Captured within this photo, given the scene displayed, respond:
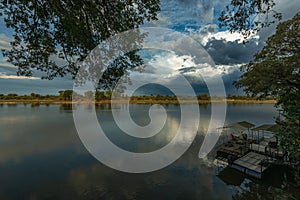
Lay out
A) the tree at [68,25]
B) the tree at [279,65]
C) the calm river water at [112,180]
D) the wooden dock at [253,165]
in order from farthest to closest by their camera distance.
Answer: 1. the wooden dock at [253,165]
2. the calm river water at [112,180]
3. the tree at [279,65]
4. the tree at [68,25]

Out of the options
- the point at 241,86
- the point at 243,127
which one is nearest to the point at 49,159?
the point at 241,86

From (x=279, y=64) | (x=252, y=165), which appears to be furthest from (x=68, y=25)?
(x=252, y=165)

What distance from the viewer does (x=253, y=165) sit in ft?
43.8

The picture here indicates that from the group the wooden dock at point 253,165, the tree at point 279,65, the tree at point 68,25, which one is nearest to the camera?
the tree at point 68,25

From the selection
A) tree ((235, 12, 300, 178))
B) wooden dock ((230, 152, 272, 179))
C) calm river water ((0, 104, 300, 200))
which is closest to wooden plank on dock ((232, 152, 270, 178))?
wooden dock ((230, 152, 272, 179))

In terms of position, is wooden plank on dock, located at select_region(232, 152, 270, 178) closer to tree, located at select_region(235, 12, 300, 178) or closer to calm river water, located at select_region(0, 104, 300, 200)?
calm river water, located at select_region(0, 104, 300, 200)

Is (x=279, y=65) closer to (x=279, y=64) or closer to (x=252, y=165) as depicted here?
(x=279, y=64)

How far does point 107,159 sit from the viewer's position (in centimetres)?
1723

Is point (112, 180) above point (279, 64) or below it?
below

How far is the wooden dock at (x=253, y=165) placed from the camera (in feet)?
41.3

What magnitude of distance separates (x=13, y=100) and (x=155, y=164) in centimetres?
12868

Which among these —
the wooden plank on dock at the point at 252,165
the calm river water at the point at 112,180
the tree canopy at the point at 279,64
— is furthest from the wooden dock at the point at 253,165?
the tree canopy at the point at 279,64

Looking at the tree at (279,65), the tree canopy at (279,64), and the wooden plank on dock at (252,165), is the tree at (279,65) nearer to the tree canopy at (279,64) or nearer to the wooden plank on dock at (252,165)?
the tree canopy at (279,64)

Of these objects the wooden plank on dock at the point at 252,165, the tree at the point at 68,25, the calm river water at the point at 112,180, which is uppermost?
the tree at the point at 68,25
